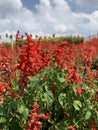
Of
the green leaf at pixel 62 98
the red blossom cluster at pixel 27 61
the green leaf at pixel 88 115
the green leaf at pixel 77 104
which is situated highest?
the red blossom cluster at pixel 27 61

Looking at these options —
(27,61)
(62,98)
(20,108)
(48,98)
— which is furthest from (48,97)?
(27,61)

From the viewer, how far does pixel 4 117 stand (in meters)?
4.54

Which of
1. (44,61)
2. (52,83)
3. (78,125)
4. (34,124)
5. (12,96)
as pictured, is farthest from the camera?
(44,61)

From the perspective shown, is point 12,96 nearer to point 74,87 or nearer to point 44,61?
point 74,87

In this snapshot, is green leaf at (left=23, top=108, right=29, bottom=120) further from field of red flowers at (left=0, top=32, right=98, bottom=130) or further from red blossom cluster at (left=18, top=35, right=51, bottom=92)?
red blossom cluster at (left=18, top=35, right=51, bottom=92)

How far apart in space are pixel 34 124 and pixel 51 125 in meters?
1.69

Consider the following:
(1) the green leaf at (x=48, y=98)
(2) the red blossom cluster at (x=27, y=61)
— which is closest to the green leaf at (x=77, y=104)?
(1) the green leaf at (x=48, y=98)

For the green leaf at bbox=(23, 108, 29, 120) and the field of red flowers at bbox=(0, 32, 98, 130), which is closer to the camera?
the green leaf at bbox=(23, 108, 29, 120)

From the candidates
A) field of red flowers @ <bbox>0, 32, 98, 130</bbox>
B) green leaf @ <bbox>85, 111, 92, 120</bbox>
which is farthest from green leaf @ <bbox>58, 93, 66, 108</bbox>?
green leaf @ <bbox>85, 111, 92, 120</bbox>

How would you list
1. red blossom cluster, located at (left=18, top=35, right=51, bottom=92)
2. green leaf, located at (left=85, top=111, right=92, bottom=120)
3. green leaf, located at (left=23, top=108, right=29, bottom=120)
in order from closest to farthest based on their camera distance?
1. green leaf, located at (left=23, top=108, right=29, bottom=120)
2. red blossom cluster, located at (left=18, top=35, right=51, bottom=92)
3. green leaf, located at (left=85, top=111, right=92, bottom=120)

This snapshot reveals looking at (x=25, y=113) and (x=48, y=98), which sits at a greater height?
(x=48, y=98)

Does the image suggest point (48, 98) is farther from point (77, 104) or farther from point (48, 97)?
point (77, 104)

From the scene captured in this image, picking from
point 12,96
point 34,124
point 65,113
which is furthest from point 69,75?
point 34,124

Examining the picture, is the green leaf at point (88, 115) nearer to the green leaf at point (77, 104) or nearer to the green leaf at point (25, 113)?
the green leaf at point (77, 104)
